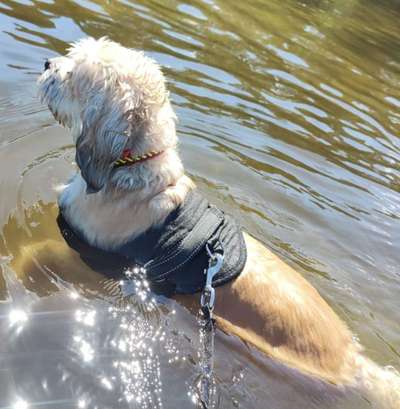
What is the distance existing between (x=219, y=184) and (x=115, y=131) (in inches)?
103

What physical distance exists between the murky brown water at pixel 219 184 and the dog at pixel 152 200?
0.76ft

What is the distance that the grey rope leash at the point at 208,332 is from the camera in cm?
394

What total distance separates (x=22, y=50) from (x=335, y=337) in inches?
256

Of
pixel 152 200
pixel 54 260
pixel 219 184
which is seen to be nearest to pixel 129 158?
pixel 152 200

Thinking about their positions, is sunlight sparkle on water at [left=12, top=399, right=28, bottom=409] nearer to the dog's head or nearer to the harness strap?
the harness strap

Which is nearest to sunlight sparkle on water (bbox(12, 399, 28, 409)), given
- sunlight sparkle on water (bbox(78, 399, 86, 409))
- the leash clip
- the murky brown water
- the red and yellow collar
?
the murky brown water

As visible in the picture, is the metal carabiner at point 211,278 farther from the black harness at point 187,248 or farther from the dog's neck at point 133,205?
the dog's neck at point 133,205

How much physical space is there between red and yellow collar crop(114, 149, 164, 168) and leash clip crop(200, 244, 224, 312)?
94 cm

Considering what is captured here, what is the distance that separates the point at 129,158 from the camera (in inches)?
181

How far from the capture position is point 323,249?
625 cm

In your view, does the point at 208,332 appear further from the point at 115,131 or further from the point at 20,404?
the point at 115,131

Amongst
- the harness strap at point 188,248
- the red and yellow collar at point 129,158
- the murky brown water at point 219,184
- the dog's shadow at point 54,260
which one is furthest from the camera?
the dog's shadow at point 54,260

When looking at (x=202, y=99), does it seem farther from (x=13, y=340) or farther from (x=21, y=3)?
(x=13, y=340)

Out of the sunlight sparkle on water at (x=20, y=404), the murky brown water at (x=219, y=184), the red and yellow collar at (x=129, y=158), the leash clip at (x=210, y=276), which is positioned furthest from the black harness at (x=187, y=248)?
the sunlight sparkle on water at (x=20, y=404)
